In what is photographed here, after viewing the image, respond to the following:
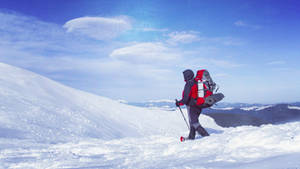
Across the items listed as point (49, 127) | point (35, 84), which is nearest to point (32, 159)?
point (49, 127)

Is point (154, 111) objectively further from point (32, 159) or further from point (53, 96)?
point (32, 159)

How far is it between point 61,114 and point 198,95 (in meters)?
5.16

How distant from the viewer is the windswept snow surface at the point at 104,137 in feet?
11.5

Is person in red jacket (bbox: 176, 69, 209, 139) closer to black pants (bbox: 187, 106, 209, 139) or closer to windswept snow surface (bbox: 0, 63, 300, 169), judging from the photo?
black pants (bbox: 187, 106, 209, 139)

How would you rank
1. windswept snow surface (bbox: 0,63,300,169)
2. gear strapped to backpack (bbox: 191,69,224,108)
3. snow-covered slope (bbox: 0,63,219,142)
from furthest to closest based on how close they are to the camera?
snow-covered slope (bbox: 0,63,219,142)
gear strapped to backpack (bbox: 191,69,224,108)
windswept snow surface (bbox: 0,63,300,169)

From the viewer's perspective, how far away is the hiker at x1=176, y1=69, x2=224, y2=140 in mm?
6145

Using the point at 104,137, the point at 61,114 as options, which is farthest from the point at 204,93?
the point at 61,114

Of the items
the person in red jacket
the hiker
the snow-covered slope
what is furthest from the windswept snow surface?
the hiker

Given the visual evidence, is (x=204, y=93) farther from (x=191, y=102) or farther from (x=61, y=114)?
(x=61, y=114)

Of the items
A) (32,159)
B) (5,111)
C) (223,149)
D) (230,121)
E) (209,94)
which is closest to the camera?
(223,149)

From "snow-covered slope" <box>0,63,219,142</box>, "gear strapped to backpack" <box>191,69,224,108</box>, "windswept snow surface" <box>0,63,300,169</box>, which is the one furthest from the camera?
"snow-covered slope" <box>0,63,219,142</box>

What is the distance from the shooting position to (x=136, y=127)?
415 inches

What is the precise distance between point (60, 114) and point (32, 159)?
4509 mm

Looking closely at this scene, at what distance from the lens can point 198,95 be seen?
6184mm
